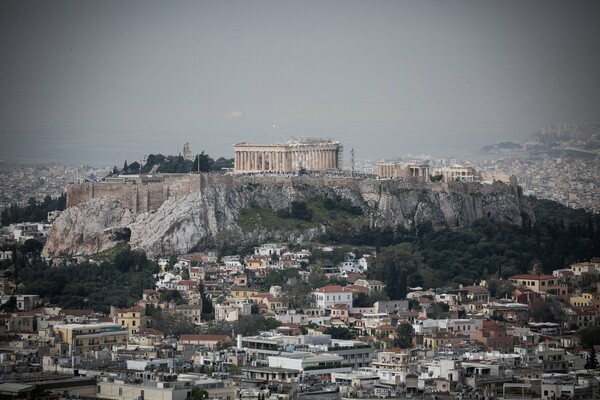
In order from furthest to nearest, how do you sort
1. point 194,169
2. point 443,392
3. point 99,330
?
point 194,169, point 99,330, point 443,392

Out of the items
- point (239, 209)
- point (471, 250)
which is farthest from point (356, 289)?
point (239, 209)

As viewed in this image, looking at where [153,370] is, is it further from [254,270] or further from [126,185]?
[126,185]

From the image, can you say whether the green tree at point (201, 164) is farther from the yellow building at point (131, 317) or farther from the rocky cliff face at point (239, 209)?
the yellow building at point (131, 317)

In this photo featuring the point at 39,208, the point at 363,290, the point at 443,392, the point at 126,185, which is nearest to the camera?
the point at 443,392

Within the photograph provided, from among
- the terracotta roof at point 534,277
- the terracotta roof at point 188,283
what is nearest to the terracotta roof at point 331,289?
the terracotta roof at point 188,283

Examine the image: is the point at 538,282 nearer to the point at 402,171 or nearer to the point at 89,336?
the point at 402,171

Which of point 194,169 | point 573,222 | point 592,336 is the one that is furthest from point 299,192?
point 592,336

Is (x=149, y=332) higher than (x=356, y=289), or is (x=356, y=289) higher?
(x=356, y=289)
